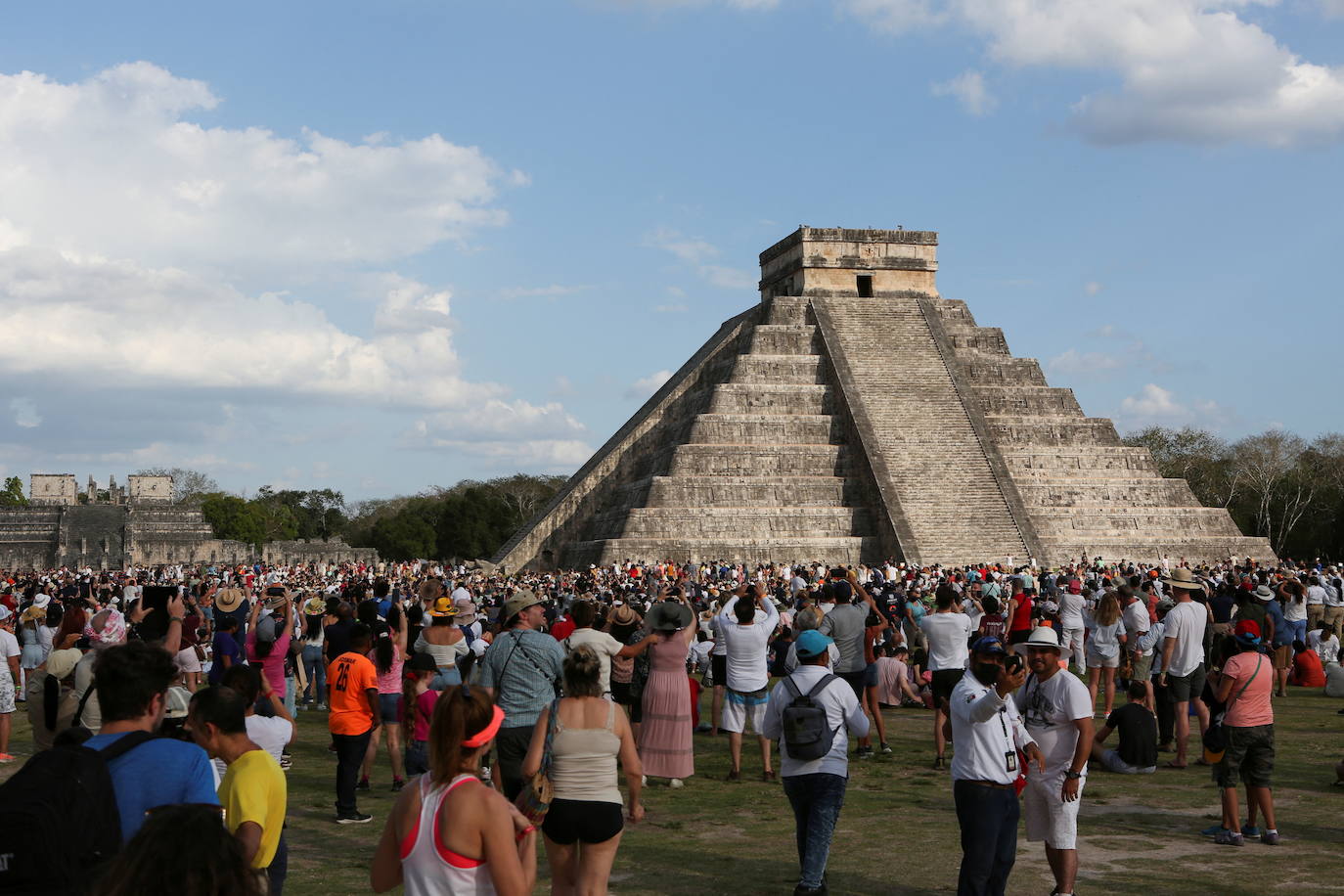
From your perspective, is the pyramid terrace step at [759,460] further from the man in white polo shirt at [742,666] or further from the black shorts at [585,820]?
the black shorts at [585,820]

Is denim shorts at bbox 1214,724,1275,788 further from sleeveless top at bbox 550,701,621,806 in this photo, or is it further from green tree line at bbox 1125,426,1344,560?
green tree line at bbox 1125,426,1344,560

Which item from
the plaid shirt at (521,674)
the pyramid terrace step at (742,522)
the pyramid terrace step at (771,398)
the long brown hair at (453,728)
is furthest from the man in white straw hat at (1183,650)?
the pyramid terrace step at (771,398)

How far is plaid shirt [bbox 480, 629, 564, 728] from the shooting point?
7.57 m

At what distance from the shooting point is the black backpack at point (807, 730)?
693cm

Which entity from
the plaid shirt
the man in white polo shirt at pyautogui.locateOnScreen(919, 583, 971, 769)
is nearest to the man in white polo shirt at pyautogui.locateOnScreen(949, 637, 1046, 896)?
the plaid shirt

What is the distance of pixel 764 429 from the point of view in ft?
135

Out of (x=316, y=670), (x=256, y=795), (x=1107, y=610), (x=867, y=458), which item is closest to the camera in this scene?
(x=256, y=795)

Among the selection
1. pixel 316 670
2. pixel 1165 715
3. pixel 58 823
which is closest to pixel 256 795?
pixel 58 823

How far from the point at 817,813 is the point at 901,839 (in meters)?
1.91

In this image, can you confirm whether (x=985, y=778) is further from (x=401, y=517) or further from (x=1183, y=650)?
(x=401, y=517)

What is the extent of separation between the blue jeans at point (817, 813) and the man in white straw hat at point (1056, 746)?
1.02 m

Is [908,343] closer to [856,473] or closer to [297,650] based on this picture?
[856,473]

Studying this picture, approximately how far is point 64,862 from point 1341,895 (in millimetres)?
6563

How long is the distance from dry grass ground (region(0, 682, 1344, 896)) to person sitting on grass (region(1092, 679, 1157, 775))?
0.16 meters
